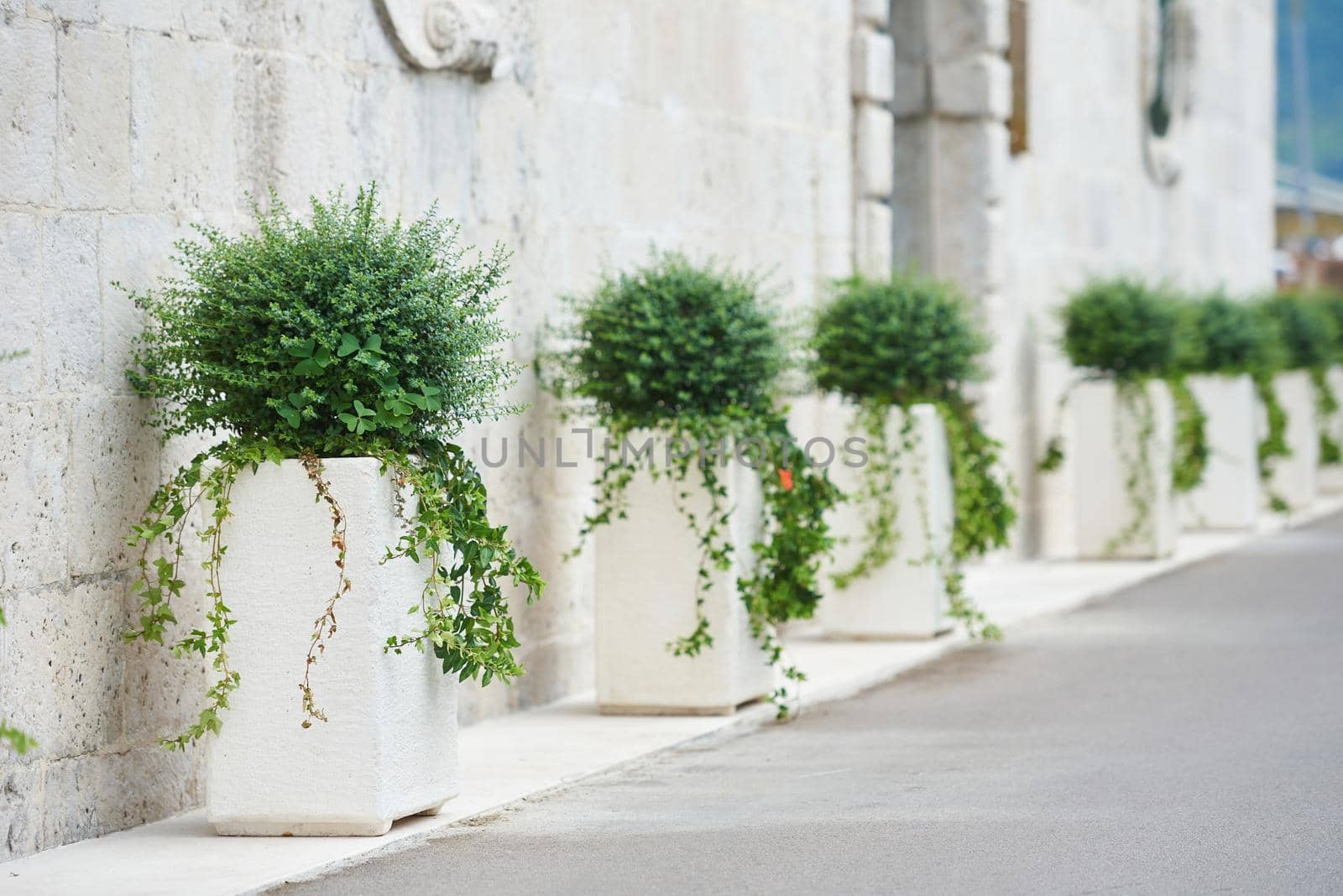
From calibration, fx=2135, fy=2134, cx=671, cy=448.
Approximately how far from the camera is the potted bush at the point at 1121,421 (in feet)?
42.1

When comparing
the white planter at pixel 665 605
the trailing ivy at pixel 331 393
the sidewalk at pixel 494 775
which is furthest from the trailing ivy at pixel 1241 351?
the trailing ivy at pixel 331 393

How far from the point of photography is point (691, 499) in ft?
24.9

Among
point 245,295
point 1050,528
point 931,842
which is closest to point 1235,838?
point 931,842

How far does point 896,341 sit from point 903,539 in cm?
89

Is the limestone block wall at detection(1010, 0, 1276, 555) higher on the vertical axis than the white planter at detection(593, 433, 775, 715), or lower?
higher

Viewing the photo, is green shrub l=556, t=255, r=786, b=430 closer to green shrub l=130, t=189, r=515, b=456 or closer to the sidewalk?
the sidewalk

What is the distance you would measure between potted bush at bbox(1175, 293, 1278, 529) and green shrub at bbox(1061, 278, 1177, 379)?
1838 millimetres

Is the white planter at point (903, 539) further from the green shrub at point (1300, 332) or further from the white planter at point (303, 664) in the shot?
the green shrub at point (1300, 332)

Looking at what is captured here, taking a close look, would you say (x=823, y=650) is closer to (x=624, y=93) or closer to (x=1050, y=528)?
(x=624, y=93)

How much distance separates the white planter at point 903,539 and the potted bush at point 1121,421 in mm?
3237

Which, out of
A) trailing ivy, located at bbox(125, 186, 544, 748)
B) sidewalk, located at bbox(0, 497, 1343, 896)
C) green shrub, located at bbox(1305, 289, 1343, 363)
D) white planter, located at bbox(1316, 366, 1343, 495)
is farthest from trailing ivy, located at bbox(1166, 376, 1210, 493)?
trailing ivy, located at bbox(125, 186, 544, 748)

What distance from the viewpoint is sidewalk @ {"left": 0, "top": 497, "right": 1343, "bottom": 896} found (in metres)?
5.11

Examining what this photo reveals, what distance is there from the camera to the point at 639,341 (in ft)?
24.6

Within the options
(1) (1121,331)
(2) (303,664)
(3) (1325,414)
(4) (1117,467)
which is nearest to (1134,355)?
(1) (1121,331)
